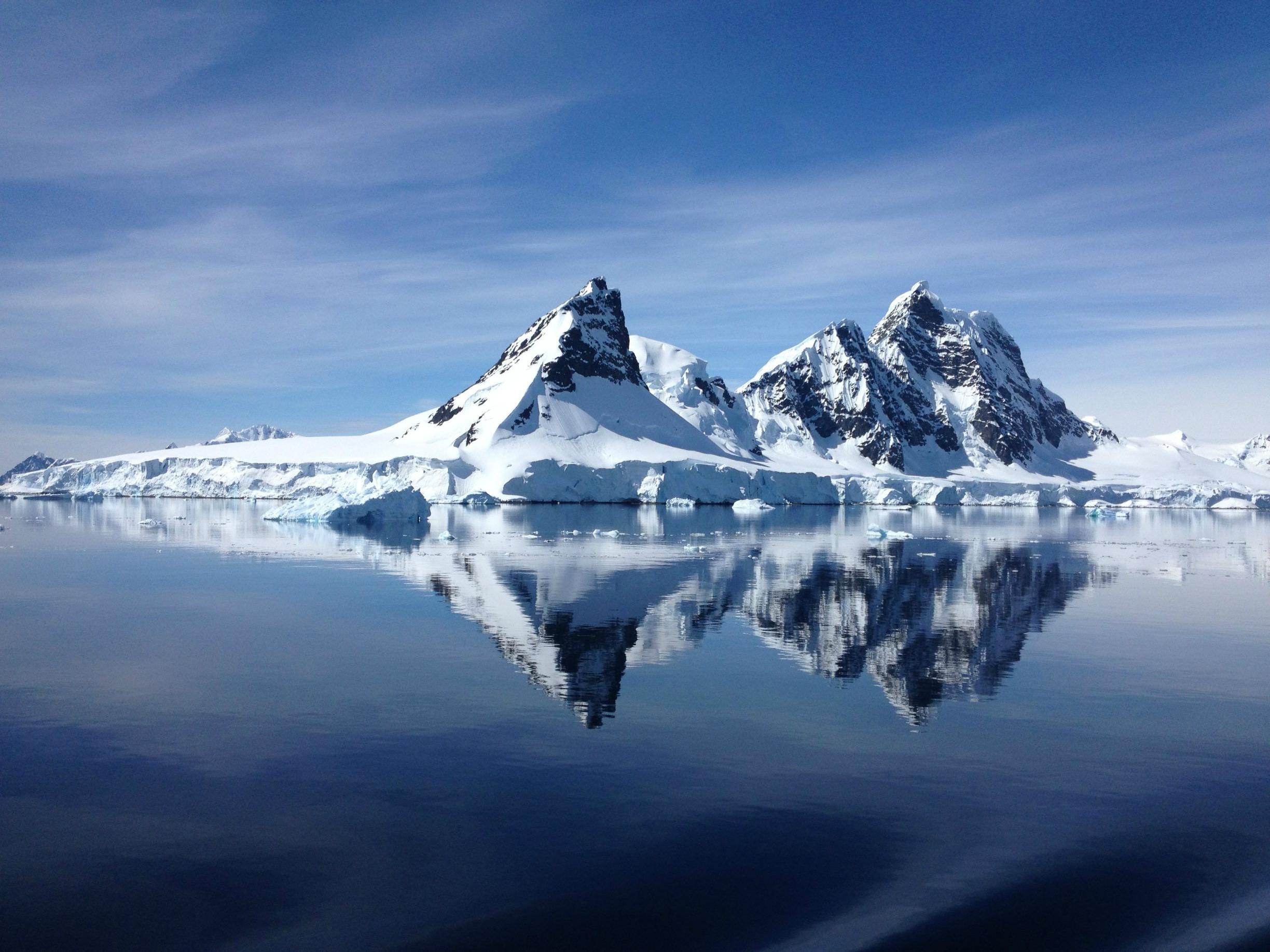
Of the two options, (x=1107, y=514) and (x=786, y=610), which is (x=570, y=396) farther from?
(x=786, y=610)

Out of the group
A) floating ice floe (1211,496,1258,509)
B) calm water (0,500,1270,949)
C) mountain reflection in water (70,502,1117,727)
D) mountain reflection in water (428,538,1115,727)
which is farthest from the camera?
floating ice floe (1211,496,1258,509)

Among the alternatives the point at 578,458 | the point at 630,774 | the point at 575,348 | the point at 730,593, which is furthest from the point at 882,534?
the point at 575,348

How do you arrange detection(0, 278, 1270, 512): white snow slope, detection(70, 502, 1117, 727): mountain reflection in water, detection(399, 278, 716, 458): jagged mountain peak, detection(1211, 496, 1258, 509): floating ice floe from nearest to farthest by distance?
detection(70, 502, 1117, 727): mountain reflection in water < detection(0, 278, 1270, 512): white snow slope < detection(399, 278, 716, 458): jagged mountain peak < detection(1211, 496, 1258, 509): floating ice floe

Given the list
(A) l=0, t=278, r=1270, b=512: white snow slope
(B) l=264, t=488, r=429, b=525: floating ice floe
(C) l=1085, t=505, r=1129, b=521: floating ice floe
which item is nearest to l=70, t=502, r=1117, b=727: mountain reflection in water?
(B) l=264, t=488, r=429, b=525: floating ice floe

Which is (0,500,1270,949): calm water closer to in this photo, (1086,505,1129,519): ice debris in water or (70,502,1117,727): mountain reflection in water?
(70,502,1117,727): mountain reflection in water

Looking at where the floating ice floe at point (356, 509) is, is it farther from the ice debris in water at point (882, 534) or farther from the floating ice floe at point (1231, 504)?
the floating ice floe at point (1231, 504)

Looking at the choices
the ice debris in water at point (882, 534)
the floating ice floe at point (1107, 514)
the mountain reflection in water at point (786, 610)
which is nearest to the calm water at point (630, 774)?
the mountain reflection in water at point (786, 610)

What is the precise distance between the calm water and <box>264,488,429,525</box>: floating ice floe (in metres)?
38.3

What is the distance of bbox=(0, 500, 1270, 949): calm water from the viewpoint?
7145 mm

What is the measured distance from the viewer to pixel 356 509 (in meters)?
63.1

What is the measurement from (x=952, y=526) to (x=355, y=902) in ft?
228

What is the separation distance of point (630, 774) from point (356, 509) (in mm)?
55997

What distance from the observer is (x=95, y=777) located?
996 cm

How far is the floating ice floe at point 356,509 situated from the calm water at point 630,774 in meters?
38.3
